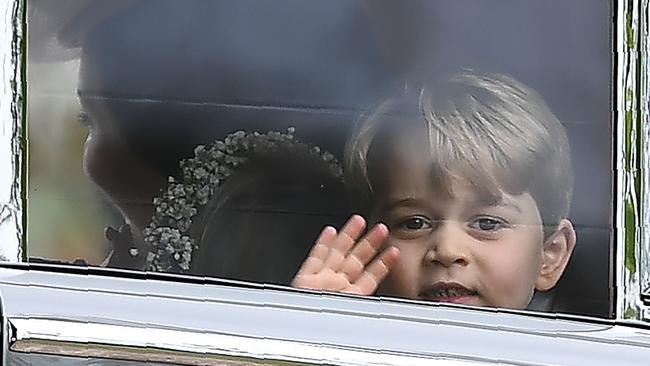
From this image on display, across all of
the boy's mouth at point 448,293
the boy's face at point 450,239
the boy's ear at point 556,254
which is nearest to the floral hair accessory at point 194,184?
the boy's face at point 450,239

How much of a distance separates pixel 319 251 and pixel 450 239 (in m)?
0.20

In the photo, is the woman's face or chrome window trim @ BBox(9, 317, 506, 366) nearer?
chrome window trim @ BBox(9, 317, 506, 366)

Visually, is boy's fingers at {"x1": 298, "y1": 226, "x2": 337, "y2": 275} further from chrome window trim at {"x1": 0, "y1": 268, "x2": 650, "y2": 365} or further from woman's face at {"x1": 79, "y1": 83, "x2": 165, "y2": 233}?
woman's face at {"x1": 79, "y1": 83, "x2": 165, "y2": 233}

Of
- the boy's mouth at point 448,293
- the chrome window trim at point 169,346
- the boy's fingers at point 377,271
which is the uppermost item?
the boy's fingers at point 377,271

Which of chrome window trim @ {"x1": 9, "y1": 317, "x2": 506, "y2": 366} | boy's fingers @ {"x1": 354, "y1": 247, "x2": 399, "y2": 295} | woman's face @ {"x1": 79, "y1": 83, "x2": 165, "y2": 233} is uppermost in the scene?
woman's face @ {"x1": 79, "y1": 83, "x2": 165, "y2": 233}

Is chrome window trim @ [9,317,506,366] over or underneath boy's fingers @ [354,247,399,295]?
underneath

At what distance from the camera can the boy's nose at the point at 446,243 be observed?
199 centimetres

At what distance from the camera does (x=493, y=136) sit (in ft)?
6.55

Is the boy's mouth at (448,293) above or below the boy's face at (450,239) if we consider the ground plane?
below

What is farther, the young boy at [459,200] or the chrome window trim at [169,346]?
the young boy at [459,200]

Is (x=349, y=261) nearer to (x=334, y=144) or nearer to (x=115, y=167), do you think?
(x=334, y=144)

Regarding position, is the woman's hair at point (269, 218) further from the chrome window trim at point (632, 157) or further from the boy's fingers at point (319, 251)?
the chrome window trim at point (632, 157)

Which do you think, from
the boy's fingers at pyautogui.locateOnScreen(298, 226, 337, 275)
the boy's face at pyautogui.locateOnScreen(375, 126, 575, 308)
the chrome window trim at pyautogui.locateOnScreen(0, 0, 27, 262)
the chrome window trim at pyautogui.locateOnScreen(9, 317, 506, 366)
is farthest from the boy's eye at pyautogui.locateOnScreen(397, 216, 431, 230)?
the chrome window trim at pyautogui.locateOnScreen(0, 0, 27, 262)

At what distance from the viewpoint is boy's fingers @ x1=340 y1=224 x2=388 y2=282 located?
199cm
